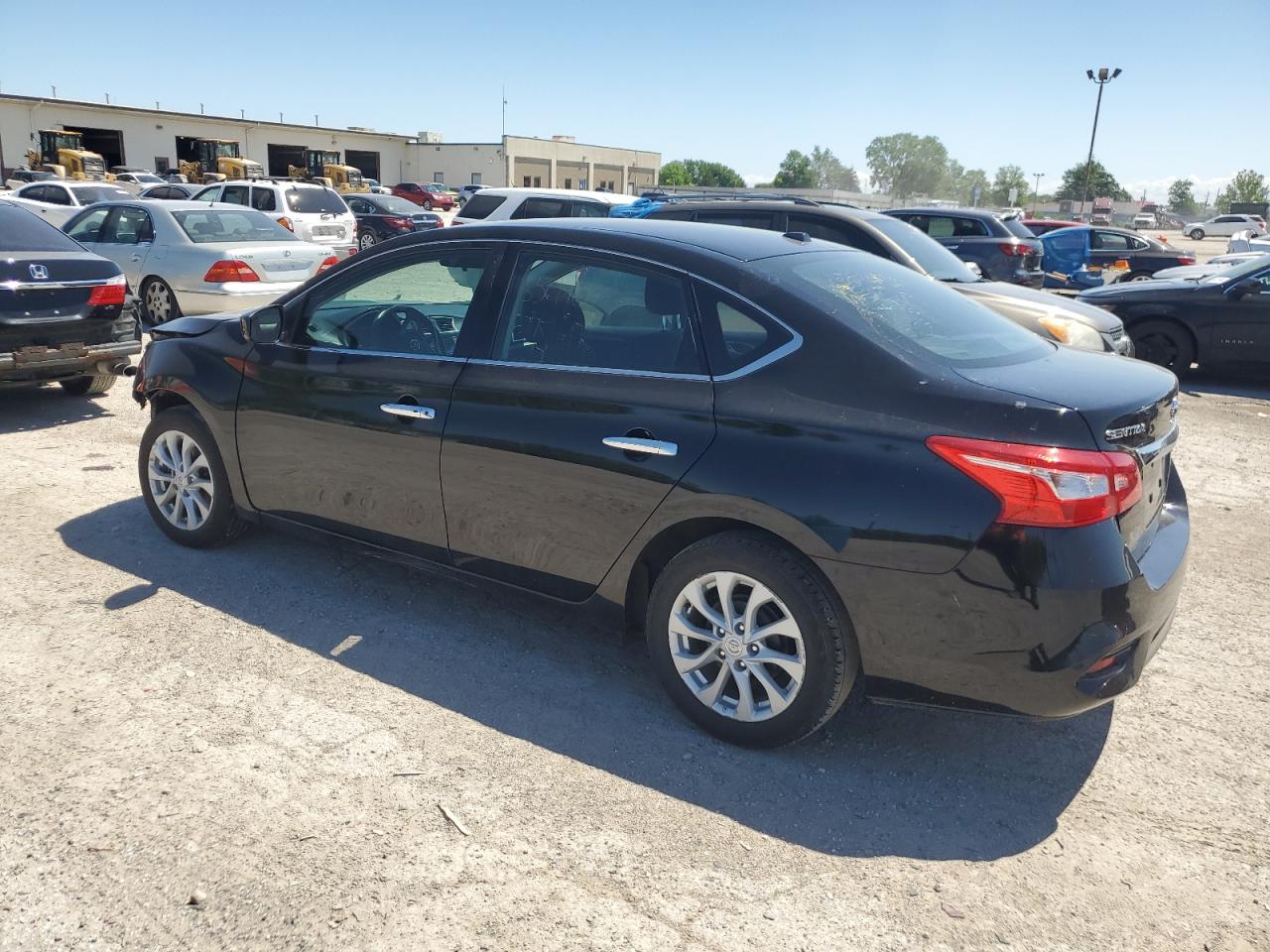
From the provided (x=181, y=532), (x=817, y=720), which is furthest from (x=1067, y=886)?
(x=181, y=532)

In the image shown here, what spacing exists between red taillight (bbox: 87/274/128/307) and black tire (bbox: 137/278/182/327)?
3.14m

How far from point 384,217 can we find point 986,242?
56.7ft

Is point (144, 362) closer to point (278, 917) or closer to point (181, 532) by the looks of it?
point (181, 532)

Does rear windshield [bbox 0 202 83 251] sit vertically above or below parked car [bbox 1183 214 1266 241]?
below

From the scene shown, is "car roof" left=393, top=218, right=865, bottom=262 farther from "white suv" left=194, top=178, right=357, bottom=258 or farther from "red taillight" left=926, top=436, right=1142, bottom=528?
"white suv" left=194, top=178, right=357, bottom=258

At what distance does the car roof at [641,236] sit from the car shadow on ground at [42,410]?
496 cm

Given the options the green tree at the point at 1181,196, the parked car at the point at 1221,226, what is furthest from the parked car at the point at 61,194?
the green tree at the point at 1181,196

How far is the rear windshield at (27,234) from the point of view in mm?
7457

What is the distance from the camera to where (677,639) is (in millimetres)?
3477

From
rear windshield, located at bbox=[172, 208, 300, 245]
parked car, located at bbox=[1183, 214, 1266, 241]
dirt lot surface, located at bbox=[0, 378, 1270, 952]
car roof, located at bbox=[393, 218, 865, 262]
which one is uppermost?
parked car, located at bbox=[1183, 214, 1266, 241]

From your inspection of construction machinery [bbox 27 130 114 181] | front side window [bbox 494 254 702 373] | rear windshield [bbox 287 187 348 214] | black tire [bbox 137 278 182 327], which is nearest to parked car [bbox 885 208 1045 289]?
rear windshield [bbox 287 187 348 214]

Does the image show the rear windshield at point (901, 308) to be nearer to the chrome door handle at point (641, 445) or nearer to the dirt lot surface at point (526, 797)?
the chrome door handle at point (641, 445)

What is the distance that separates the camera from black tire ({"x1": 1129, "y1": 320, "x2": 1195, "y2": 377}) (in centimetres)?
1084

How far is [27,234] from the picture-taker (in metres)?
7.65
